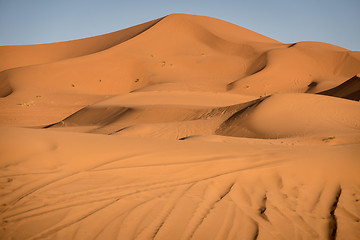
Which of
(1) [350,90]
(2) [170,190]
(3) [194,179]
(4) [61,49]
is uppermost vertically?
(4) [61,49]

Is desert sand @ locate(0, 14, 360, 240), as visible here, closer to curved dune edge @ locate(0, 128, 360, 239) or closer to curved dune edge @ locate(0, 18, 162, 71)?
curved dune edge @ locate(0, 128, 360, 239)

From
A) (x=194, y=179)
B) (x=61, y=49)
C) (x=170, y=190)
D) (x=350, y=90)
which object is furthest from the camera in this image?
(x=61, y=49)

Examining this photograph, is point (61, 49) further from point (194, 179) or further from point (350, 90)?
point (194, 179)

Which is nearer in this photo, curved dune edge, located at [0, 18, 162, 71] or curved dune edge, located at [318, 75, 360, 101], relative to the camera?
curved dune edge, located at [318, 75, 360, 101]

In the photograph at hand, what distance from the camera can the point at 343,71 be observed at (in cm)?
3195

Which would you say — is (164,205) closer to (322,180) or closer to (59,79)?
(322,180)

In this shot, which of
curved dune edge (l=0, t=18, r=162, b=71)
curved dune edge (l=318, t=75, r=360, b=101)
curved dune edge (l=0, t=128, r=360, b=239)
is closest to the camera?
curved dune edge (l=0, t=128, r=360, b=239)

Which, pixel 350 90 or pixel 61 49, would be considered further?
pixel 61 49

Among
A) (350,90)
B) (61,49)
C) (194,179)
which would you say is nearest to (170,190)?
(194,179)

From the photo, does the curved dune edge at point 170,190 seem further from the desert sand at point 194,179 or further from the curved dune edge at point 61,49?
the curved dune edge at point 61,49

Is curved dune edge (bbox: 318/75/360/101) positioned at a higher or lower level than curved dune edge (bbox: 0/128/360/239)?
lower

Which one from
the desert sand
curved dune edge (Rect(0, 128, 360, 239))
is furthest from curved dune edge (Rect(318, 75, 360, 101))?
curved dune edge (Rect(0, 128, 360, 239))

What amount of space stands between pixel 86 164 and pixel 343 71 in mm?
32539

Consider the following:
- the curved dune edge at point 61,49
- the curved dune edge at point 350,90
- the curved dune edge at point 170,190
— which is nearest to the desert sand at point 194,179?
the curved dune edge at point 170,190
